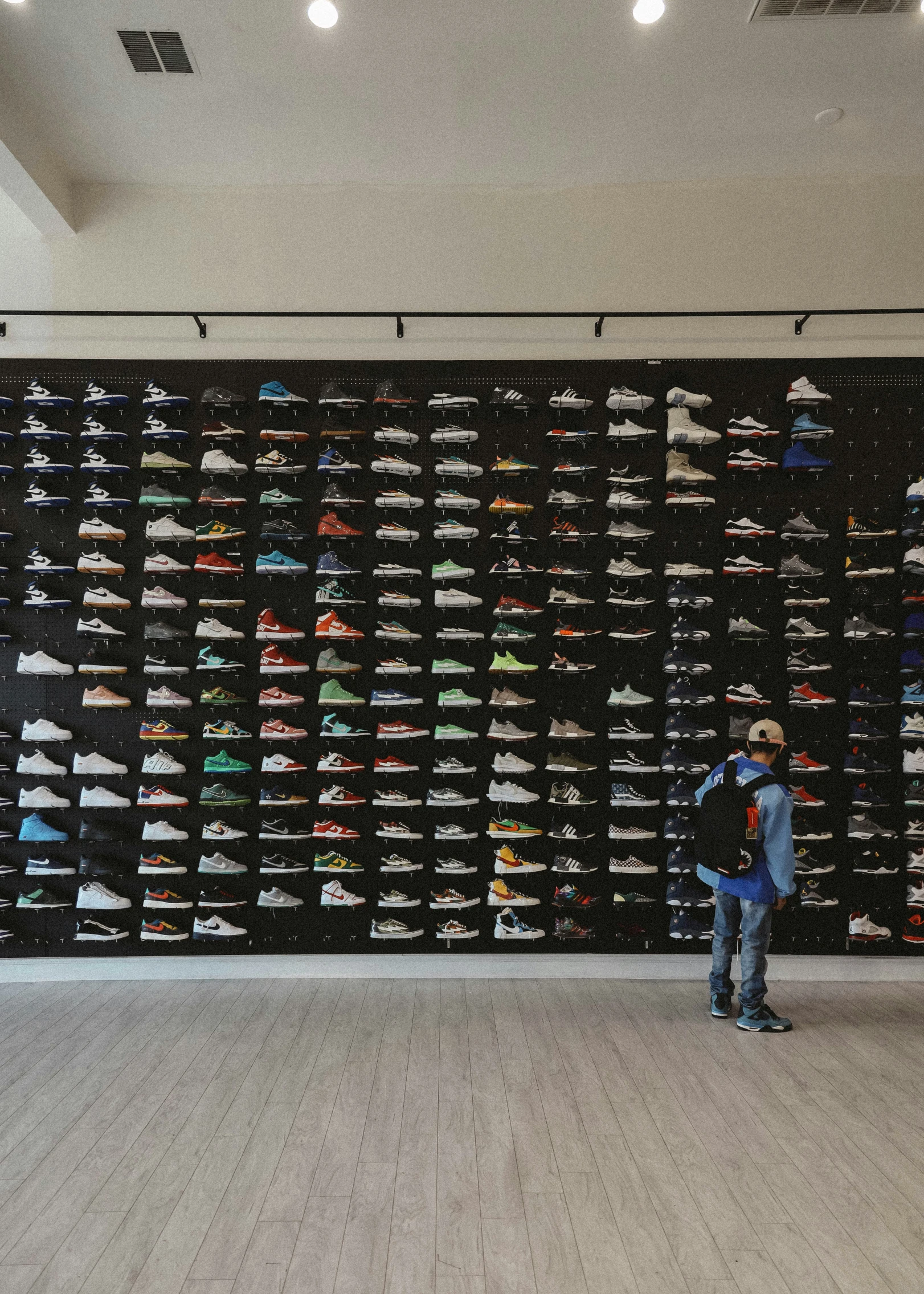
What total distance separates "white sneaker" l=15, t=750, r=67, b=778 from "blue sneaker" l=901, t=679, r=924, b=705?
5.77m

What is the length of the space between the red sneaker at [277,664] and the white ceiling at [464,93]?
3322 millimetres

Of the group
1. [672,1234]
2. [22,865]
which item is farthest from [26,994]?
[672,1234]

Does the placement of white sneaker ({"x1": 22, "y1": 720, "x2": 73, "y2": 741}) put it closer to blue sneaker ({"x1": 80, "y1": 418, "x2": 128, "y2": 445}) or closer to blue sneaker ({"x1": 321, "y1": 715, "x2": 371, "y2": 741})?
blue sneaker ({"x1": 321, "y1": 715, "x2": 371, "y2": 741})

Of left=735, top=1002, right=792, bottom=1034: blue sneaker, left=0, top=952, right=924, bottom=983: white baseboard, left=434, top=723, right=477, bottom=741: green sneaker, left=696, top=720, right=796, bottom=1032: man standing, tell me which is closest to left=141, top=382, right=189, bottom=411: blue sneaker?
left=434, top=723, right=477, bottom=741: green sneaker

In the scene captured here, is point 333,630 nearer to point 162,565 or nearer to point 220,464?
point 162,565

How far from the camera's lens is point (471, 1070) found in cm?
415

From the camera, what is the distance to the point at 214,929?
17.7ft

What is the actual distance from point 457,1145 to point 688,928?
2.42 metres

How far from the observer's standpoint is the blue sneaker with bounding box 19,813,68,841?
5.50 m

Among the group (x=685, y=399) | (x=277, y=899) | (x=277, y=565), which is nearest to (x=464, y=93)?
(x=685, y=399)

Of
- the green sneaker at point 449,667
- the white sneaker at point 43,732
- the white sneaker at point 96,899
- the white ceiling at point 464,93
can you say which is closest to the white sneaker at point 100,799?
the white sneaker at point 43,732

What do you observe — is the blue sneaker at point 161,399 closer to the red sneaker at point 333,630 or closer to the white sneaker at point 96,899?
the red sneaker at point 333,630

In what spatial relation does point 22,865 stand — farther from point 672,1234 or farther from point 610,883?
point 672,1234

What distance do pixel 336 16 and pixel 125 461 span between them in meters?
3.01
